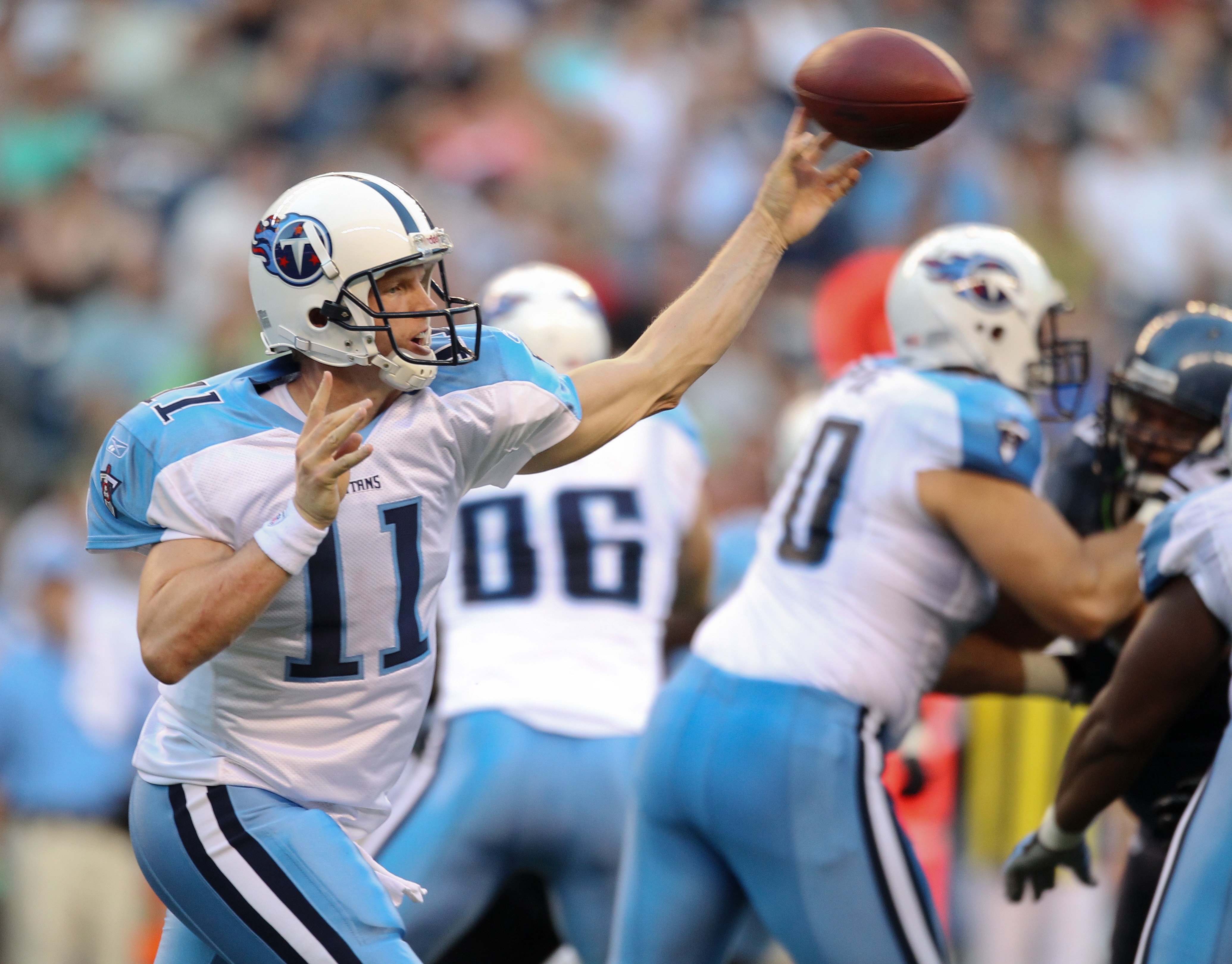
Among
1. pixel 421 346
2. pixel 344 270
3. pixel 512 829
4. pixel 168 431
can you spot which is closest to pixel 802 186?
pixel 421 346

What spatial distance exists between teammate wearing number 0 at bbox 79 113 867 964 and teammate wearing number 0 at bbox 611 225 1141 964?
806 millimetres

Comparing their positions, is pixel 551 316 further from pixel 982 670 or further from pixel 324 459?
pixel 324 459

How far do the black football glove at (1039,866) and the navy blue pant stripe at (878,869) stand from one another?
50 centimetres

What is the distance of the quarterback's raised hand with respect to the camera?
4012 millimetres

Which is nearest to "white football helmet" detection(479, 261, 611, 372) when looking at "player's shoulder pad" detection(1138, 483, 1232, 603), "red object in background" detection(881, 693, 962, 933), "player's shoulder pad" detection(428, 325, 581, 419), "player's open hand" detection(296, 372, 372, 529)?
"player's shoulder pad" detection(428, 325, 581, 419)

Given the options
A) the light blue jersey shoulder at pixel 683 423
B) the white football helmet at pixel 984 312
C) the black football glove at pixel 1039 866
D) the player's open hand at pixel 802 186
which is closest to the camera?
the player's open hand at pixel 802 186

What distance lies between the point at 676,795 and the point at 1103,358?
21.7 feet

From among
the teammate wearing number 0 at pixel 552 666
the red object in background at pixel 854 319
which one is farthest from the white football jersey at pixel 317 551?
the red object in background at pixel 854 319

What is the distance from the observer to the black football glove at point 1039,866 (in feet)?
13.5

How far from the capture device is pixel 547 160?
10.4 m

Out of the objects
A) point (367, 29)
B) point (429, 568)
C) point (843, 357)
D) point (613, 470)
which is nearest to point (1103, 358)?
point (843, 357)

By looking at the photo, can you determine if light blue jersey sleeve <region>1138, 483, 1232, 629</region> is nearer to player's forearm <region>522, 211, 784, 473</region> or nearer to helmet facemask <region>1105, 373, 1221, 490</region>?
helmet facemask <region>1105, 373, 1221, 490</region>

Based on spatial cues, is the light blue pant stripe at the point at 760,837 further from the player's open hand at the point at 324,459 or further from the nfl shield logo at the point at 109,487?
the nfl shield logo at the point at 109,487

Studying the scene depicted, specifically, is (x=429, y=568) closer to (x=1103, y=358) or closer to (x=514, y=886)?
(x=514, y=886)
